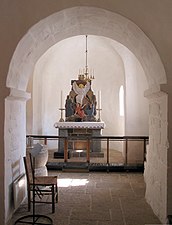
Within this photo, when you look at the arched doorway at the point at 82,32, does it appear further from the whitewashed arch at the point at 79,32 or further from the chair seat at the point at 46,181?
the chair seat at the point at 46,181

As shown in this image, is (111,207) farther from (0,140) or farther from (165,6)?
(165,6)

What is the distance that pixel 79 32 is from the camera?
589 cm

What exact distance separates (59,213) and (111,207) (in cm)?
102

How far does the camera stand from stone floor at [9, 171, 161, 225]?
4.82m

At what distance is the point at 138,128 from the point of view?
32.3ft

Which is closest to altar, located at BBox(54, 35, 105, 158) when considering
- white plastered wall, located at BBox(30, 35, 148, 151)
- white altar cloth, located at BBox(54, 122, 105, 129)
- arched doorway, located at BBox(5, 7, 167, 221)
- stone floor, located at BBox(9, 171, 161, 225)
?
white altar cloth, located at BBox(54, 122, 105, 129)

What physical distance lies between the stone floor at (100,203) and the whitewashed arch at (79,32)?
2.32 metres

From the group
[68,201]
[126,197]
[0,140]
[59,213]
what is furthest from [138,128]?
[0,140]

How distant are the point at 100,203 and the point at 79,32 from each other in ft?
11.4

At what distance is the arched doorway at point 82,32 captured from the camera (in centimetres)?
454

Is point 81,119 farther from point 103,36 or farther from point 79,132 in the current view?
point 103,36

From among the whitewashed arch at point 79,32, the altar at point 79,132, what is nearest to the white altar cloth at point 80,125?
the altar at point 79,132

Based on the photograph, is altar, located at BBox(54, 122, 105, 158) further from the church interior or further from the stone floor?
the stone floor

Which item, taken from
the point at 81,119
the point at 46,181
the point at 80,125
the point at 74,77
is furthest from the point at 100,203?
the point at 74,77
